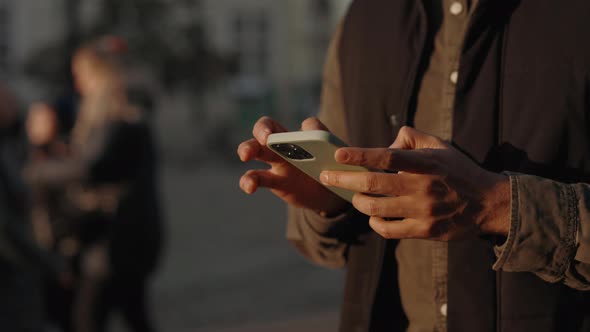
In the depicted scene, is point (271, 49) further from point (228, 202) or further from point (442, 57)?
point (442, 57)

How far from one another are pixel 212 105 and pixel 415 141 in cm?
2146

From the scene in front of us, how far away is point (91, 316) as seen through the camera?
4211mm

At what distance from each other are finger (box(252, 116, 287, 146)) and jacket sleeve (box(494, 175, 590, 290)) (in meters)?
0.44

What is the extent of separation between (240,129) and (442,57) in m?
21.5

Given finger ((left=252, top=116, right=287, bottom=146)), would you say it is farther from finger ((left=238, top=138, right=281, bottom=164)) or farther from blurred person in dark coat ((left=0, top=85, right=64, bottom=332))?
blurred person in dark coat ((left=0, top=85, right=64, bottom=332))

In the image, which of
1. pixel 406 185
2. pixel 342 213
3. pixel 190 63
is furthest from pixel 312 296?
pixel 190 63

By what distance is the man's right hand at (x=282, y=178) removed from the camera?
156 centimetres

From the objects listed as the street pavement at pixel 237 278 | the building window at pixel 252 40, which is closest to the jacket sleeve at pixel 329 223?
the street pavement at pixel 237 278

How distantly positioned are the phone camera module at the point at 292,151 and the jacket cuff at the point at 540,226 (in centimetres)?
36

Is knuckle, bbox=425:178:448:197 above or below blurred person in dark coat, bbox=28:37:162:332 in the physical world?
above

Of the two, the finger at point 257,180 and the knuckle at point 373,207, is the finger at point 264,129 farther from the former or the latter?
the knuckle at point 373,207

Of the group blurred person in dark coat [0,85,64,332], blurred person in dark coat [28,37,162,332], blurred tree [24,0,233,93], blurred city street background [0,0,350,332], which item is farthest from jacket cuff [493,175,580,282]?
blurred tree [24,0,233,93]

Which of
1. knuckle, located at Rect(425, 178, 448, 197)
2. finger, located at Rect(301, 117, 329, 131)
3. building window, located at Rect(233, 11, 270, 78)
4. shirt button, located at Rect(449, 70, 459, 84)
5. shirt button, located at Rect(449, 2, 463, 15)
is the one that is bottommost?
building window, located at Rect(233, 11, 270, 78)

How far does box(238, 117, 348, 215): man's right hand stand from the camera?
156 cm
